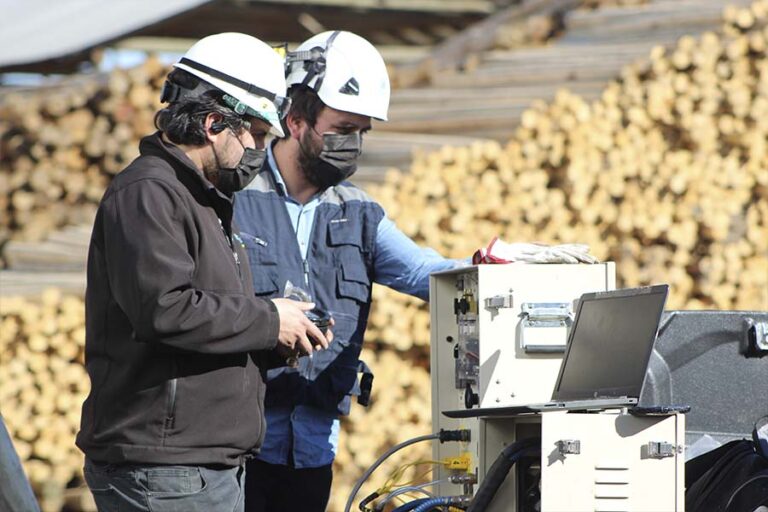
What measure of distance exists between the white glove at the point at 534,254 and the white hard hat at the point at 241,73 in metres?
0.74

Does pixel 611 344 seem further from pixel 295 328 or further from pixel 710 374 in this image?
pixel 295 328

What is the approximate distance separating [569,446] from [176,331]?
0.98m

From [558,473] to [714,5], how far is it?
483 cm

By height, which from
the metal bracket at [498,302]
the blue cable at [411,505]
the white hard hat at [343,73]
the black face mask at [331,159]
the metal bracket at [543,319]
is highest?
the white hard hat at [343,73]

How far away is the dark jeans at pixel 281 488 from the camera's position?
385cm

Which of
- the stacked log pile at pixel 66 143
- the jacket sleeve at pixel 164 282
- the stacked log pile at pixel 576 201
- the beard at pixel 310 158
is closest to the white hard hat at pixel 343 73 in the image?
the beard at pixel 310 158

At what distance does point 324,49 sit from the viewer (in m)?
4.18

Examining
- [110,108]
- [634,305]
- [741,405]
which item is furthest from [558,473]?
[110,108]

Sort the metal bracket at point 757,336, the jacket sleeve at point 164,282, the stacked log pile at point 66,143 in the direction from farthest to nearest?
the stacked log pile at point 66,143
the metal bracket at point 757,336
the jacket sleeve at point 164,282

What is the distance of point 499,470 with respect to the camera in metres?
3.33

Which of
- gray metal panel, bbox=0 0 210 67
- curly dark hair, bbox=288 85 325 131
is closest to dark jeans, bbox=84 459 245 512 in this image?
curly dark hair, bbox=288 85 325 131

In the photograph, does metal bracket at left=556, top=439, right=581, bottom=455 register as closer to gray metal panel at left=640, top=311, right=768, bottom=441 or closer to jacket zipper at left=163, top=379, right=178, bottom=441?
gray metal panel at left=640, top=311, right=768, bottom=441

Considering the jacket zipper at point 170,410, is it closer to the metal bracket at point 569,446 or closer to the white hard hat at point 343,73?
the metal bracket at point 569,446

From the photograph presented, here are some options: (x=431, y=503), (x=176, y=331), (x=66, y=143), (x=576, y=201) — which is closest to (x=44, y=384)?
(x=66, y=143)
